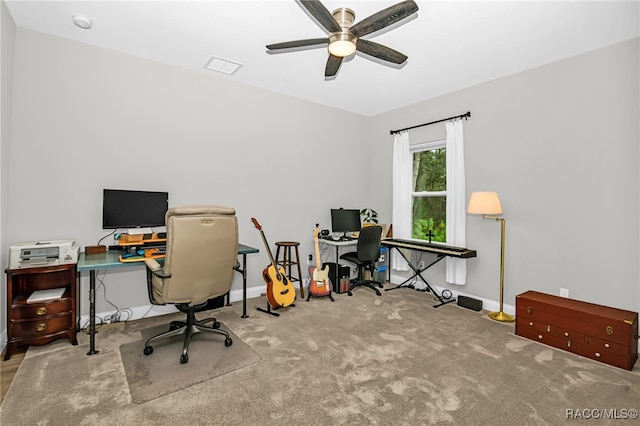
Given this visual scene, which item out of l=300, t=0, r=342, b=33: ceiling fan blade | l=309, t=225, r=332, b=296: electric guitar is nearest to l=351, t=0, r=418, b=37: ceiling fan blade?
l=300, t=0, r=342, b=33: ceiling fan blade

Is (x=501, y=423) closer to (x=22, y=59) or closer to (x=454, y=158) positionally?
(x=454, y=158)

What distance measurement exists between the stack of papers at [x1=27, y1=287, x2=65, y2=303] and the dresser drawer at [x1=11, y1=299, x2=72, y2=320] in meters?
0.04

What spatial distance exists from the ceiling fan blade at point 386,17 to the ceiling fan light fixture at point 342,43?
58 mm

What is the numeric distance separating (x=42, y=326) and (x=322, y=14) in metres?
3.24

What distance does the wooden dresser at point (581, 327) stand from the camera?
8.04 ft

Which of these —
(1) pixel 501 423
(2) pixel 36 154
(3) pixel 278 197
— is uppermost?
(2) pixel 36 154

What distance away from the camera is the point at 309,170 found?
4.80 m

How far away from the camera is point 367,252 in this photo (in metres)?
4.29

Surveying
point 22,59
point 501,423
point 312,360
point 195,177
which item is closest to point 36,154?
point 22,59

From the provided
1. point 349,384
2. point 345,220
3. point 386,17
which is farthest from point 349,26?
point 345,220

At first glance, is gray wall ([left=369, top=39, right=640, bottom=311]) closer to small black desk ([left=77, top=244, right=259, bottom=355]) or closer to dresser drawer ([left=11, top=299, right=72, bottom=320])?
small black desk ([left=77, top=244, right=259, bottom=355])

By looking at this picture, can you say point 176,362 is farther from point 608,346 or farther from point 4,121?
point 608,346

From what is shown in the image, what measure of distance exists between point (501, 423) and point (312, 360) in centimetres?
132

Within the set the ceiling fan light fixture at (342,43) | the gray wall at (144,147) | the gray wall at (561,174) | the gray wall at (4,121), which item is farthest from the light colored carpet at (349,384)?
the ceiling fan light fixture at (342,43)
